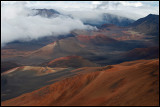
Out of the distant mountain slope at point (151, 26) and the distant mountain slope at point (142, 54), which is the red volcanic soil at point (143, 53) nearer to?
the distant mountain slope at point (142, 54)

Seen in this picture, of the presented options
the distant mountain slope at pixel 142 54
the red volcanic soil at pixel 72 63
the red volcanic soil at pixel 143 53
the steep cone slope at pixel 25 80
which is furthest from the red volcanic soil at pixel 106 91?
the red volcanic soil at pixel 143 53

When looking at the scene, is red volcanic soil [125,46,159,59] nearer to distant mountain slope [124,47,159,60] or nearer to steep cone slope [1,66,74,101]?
distant mountain slope [124,47,159,60]

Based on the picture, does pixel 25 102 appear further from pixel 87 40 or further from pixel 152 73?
pixel 87 40

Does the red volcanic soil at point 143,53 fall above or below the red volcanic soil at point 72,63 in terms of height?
below

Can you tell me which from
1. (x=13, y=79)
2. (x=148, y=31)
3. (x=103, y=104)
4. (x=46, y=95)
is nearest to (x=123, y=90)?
(x=103, y=104)

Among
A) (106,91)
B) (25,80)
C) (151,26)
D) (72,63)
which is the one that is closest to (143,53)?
(72,63)

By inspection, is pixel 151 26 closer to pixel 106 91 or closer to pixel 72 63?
pixel 72 63

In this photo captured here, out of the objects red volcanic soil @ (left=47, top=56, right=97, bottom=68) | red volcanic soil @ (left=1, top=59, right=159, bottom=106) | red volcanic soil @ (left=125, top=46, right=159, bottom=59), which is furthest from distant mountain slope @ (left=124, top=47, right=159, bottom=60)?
red volcanic soil @ (left=1, top=59, right=159, bottom=106)

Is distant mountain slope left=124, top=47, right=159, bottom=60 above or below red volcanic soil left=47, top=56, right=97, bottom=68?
below
